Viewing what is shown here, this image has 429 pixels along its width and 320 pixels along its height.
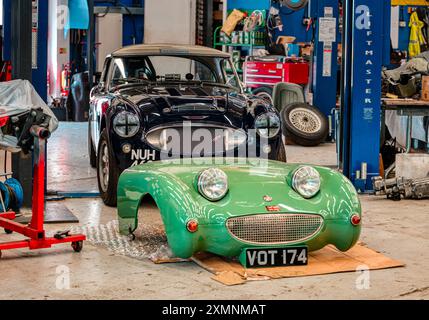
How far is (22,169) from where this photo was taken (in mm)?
7449

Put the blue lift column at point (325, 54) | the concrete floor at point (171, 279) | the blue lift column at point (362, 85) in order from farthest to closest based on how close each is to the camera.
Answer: the blue lift column at point (325, 54) < the blue lift column at point (362, 85) < the concrete floor at point (171, 279)

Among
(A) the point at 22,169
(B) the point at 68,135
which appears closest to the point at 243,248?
(A) the point at 22,169

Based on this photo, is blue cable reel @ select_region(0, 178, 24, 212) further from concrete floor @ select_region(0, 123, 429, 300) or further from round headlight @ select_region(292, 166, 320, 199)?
round headlight @ select_region(292, 166, 320, 199)

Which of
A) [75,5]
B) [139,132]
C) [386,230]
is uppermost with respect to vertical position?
[75,5]

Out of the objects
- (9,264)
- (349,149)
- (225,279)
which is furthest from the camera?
(349,149)

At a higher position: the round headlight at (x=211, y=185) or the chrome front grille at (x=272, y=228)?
the round headlight at (x=211, y=185)

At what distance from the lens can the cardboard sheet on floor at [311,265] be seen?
5223 mm

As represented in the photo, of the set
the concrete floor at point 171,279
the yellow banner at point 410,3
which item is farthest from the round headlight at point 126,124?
the yellow banner at point 410,3

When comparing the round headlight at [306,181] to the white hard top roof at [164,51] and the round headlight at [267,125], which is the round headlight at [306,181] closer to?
the round headlight at [267,125]

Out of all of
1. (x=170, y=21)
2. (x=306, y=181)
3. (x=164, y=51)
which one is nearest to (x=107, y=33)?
(x=170, y=21)

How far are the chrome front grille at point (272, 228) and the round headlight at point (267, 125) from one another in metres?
2.40

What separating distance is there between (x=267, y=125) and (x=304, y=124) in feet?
17.2

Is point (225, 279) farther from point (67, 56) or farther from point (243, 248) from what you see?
point (67, 56)
